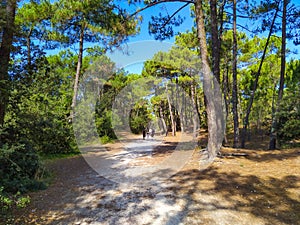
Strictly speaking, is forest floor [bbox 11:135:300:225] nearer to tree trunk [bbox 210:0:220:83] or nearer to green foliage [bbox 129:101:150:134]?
tree trunk [bbox 210:0:220:83]

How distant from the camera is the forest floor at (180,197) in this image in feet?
9.77

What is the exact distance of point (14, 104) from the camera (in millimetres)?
4004

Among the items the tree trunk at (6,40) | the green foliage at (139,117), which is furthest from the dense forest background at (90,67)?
the green foliage at (139,117)

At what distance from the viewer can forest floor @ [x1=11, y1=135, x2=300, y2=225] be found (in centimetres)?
298

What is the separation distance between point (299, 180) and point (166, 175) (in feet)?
9.36

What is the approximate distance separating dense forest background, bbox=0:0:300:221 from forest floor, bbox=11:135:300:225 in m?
0.69

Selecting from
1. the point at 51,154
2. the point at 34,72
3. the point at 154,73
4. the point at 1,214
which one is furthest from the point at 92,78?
the point at 1,214

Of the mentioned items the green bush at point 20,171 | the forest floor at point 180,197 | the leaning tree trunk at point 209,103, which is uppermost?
the leaning tree trunk at point 209,103

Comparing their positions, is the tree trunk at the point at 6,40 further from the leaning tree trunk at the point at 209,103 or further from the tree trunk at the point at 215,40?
the tree trunk at the point at 215,40

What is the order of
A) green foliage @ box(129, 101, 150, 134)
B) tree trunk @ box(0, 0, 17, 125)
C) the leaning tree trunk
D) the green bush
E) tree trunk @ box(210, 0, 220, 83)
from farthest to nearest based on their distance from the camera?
green foliage @ box(129, 101, 150, 134) < tree trunk @ box(210, 0, 220, 83) < the leaning tree trunk < the green bush < tree trunk @ box(0, 0, 17, 125)

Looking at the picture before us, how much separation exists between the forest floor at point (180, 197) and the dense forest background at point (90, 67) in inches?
27.1

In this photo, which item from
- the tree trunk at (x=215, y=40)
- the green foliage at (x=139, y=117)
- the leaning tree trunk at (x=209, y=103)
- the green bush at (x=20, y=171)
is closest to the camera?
the green bush at (x=20, y=171)

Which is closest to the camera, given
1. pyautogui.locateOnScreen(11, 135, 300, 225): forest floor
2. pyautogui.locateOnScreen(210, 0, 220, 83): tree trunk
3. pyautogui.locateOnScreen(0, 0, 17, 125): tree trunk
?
pyautogui.locateOnScreen(11, 135, 300, 225): forest floor

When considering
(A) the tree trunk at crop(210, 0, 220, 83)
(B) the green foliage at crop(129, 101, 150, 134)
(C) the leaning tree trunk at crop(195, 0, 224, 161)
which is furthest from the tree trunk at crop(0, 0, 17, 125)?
(B) the green foliage at crop(129, 101, 150, 134)
